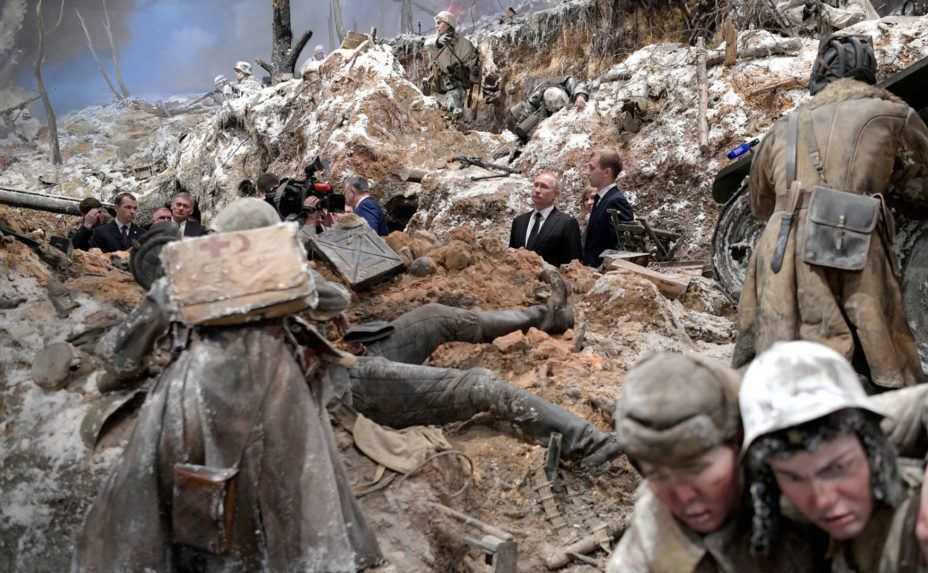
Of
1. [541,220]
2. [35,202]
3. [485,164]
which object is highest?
[485,164]

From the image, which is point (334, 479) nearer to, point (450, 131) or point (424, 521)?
point (424, 521)

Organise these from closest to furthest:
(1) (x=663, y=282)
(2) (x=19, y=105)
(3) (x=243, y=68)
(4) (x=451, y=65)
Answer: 1. (1) (x=663, y=282)
2. (2) (x=19, y=105)
3. (4) (x=451, y=65)
4. (3) (x=243, y=68)

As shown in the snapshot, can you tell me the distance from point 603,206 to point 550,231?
634 mm

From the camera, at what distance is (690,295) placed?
6883 millimetres

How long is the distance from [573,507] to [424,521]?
31.4 inches

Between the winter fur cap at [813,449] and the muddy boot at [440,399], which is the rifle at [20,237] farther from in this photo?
the winter fur cap at [813,449]

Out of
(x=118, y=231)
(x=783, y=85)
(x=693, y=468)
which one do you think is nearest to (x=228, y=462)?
(x=693, y=468)

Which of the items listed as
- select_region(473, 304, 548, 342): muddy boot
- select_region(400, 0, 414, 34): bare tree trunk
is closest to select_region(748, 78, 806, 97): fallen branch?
select_region(473, 304, 548, 342): muddy boot

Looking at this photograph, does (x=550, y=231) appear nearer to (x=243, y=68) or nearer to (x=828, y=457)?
(x=828, y=457)

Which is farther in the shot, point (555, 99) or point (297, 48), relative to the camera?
point (297, 48)

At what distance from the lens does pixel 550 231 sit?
7.07 m

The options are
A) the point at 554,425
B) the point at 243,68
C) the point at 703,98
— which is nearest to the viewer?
the point at 554,425

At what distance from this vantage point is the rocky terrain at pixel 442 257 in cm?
389

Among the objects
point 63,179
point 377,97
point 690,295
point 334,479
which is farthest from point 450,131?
point 334,479
